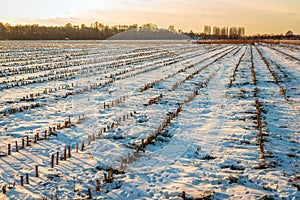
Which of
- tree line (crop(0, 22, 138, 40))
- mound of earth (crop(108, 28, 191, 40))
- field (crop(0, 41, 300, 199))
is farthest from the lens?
mound of earth (crop(108, 28, 191, 40))

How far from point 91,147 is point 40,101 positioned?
6.08 metres

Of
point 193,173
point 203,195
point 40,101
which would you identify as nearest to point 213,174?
point 193,173

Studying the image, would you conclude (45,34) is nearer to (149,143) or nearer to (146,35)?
(146,35)

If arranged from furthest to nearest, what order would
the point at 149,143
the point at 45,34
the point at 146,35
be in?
the point at 146,35 → the point at 45,34 → the point at 149,143

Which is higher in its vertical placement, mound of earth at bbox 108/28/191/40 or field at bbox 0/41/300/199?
mound of earth at bbox 108/28/191/40

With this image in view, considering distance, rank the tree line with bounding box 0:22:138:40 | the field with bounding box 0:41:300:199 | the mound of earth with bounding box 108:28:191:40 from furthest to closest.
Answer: the mound of earth with bounding box 108:28:191:40
the tree line with bounding box 0:22:138:40
the field with bounding box 0:41:300:199

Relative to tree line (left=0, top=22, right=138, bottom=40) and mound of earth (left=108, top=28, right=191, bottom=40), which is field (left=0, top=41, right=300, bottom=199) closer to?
tree line (left=0, top=22, right=138, bottom=40)

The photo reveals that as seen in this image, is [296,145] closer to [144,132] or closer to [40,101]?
[144,132]

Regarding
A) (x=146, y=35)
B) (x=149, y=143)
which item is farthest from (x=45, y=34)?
(x=149, y=143)

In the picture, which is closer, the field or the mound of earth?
the field

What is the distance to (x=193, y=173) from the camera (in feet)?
22.0

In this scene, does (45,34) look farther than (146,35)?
No

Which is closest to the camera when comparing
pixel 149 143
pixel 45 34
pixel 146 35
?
pixel 149 143

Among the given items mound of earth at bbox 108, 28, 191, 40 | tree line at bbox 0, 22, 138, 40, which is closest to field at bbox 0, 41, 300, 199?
tree line at bbox 0, 22, 138, 40
